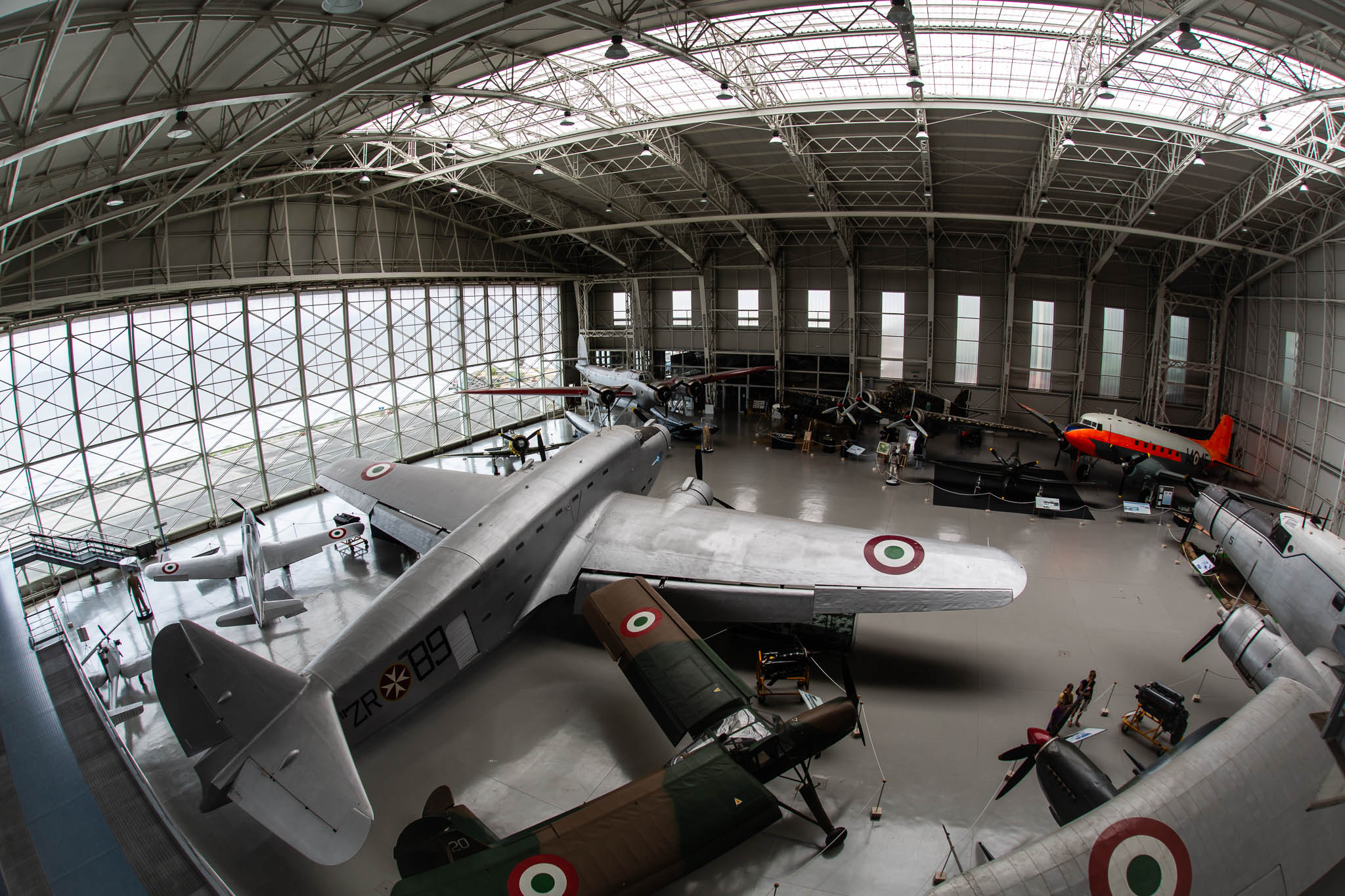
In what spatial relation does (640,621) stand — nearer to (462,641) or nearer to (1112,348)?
(462,641)

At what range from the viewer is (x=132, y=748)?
10641 millimetres

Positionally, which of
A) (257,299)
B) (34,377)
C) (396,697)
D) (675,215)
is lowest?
(396,697)

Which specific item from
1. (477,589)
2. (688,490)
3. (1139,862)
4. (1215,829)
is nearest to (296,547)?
(477,589)

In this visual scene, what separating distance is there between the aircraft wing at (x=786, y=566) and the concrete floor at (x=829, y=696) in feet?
5.04

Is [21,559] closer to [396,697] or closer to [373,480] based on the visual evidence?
[373,480]

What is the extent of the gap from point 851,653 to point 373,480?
12362 mm

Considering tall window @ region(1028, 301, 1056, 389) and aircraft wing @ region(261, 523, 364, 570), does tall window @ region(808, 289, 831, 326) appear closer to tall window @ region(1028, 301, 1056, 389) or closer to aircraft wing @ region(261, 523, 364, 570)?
tall window @ region(1028, 301, 1056, 389)

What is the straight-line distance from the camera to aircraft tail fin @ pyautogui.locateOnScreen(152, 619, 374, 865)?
22.7 ft

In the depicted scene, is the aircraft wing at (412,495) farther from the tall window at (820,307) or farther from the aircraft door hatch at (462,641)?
the tall window at (820,307)

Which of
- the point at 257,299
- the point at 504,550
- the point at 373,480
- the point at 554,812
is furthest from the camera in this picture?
the point at 257,299

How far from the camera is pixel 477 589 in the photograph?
11203 mm

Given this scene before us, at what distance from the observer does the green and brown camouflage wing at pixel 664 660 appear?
8.88m

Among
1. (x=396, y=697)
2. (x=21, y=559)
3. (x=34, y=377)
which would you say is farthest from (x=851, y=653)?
(x=34, y=377)

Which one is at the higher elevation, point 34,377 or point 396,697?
point 34,377
